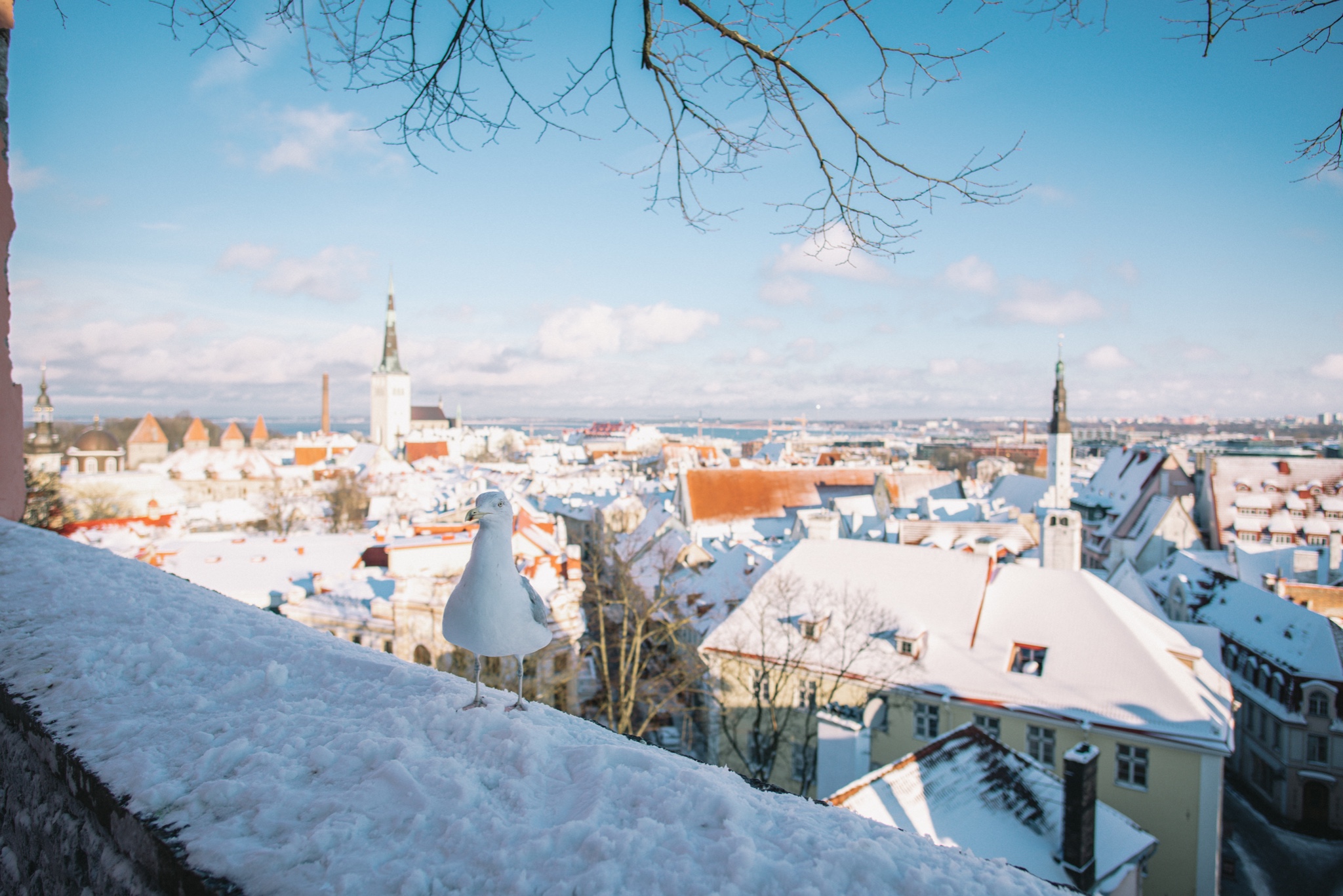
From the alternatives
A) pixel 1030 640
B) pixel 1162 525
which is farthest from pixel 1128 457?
pixel 1030 640

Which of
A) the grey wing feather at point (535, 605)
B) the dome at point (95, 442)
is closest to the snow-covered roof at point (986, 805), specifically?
the grey wing feather at point (535, 605)

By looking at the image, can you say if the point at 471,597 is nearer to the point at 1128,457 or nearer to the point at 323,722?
the point at 323,722

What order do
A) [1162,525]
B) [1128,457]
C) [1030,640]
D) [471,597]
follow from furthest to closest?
[1128,457] → [1162,525] → [1030,640] → [471,597]

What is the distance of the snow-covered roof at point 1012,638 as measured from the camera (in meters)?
14.0

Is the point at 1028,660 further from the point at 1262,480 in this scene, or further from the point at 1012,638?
the point at 1262,480

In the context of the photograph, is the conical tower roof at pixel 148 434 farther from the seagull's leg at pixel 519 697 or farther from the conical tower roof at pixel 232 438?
the seagull's leg at pixel 519 697

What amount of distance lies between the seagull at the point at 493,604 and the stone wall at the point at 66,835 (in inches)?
30.5

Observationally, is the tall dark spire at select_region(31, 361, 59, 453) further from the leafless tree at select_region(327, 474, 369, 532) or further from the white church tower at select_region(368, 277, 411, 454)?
the white church tower at select_region(368, 277, 411, 454)

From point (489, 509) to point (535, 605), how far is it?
1.05ft

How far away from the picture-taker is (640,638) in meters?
16.3

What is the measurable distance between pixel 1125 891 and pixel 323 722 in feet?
39.4

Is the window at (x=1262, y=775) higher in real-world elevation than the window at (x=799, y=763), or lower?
lower

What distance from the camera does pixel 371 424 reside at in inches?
4808

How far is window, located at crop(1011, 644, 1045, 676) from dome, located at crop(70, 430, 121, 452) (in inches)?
2849
